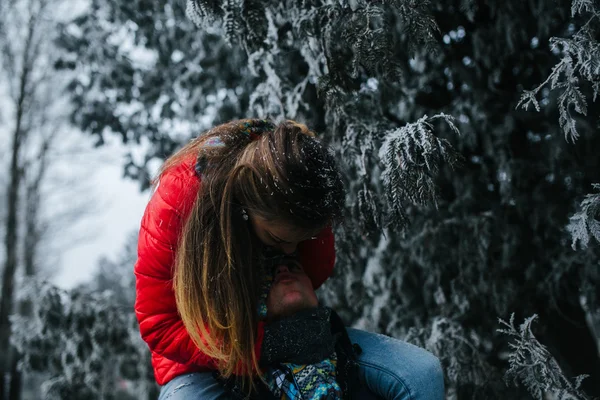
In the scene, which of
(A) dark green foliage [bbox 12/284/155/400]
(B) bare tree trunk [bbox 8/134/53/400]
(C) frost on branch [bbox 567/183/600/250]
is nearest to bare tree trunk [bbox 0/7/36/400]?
(B) bare tree trunk [bbox 8/134/53/400]

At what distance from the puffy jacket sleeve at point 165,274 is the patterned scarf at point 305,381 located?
0.28ft

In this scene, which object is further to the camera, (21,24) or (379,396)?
(21,24)

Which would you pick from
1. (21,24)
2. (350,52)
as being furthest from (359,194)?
(21,24)

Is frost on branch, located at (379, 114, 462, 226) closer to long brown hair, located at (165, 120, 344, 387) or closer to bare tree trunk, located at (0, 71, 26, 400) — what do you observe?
long brown hair, located at (165, 120, 344, 387)

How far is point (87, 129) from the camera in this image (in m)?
3.85

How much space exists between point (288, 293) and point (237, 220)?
0.87 feet

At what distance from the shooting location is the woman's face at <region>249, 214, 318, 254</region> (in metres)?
1.46

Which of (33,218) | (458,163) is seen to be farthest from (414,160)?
(33,218)

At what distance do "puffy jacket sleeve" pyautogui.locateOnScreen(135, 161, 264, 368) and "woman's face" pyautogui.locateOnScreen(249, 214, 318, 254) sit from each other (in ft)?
0.62

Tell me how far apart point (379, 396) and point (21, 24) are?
9.51 m

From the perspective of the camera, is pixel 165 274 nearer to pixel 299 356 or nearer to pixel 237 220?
pixel 237 220

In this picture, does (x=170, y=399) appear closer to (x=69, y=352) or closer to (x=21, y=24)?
(x=69, y=352)

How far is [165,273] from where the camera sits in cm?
154

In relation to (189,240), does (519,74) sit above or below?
above
